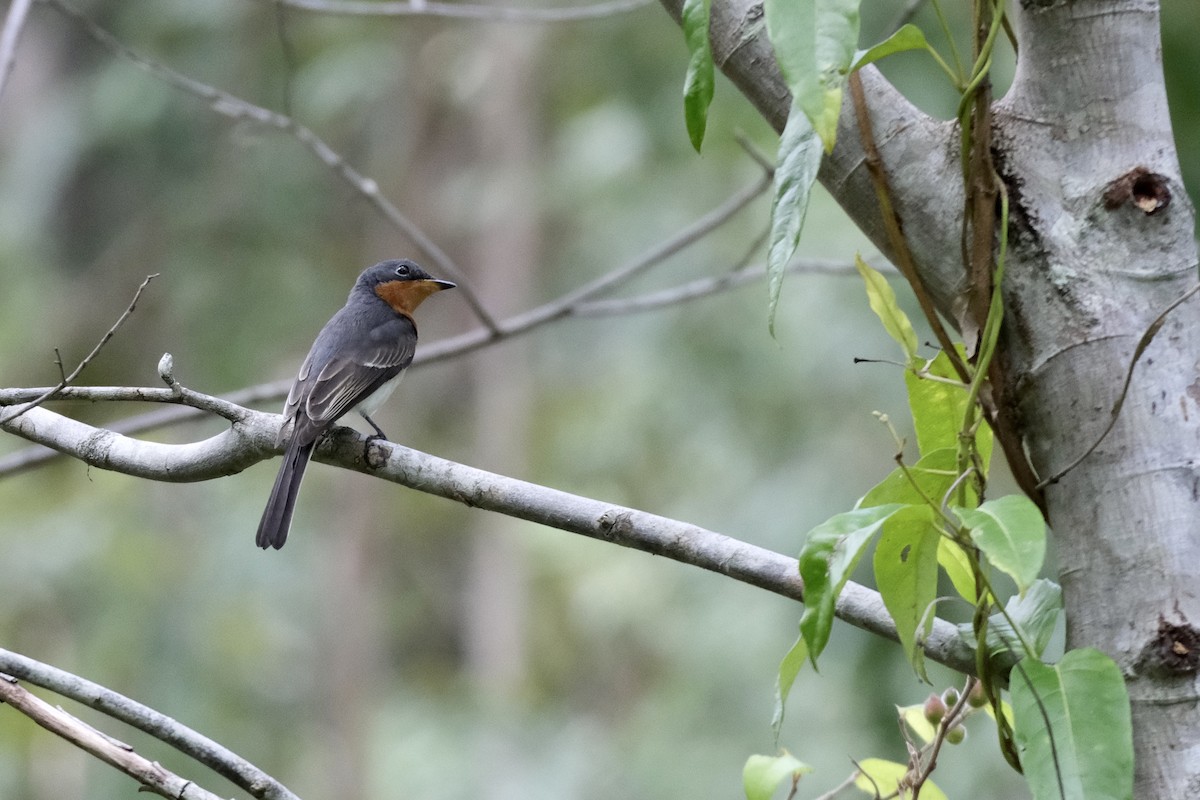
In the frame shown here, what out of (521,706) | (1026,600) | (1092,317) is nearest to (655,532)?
(1026,600)

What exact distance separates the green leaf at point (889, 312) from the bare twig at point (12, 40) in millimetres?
2597

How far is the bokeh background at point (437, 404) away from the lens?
729 centimetres

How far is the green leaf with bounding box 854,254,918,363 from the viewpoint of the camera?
1862 mm

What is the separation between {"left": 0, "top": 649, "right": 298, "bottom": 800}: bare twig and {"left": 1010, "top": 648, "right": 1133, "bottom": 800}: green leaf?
1.11m

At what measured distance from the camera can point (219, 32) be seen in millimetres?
9953

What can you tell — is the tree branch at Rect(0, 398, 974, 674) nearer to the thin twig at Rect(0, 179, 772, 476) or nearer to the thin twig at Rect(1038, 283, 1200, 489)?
the thin twig at Rect(1038, 283, 1200, 489)

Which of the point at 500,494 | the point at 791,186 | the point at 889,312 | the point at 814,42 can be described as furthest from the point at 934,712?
the point at 814,42

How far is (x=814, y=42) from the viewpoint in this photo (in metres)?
1.33

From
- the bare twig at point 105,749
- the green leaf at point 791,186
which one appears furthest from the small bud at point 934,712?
the bare twig at point 105,749

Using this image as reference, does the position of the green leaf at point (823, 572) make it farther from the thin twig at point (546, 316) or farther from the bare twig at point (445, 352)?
the thin twig at point (546, 316)

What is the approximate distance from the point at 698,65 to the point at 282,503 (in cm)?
273

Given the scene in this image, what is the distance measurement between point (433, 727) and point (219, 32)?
6.42m

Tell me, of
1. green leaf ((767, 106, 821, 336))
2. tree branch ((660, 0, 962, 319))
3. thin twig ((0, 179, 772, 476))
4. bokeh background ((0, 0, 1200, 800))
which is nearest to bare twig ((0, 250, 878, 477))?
thin twig ((0, 179, 772, 476))

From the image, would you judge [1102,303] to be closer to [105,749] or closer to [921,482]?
[921,482]
